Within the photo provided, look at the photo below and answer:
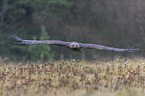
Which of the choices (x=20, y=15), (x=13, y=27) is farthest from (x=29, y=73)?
(x=20, y=15)

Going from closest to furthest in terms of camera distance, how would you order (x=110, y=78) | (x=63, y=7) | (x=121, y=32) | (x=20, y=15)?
(x=110, y=78), (x=121, y=32), (x=20, y=15), (x=63, y=7)

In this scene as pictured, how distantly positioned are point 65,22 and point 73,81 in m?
37.9

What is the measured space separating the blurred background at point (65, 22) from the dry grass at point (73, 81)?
59.0 ft

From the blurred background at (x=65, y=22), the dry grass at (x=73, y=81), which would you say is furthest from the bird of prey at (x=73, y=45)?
the blurred background at (x=65, y=22)

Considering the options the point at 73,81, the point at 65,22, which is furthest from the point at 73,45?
the point at 65,22

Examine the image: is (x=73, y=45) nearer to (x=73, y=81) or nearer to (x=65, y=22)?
(x=73, y=81)

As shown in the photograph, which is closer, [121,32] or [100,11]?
[121,32]

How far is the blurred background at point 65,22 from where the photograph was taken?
2978cm

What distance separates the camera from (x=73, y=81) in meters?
6.62

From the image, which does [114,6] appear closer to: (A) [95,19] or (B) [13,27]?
(A) [95,19]

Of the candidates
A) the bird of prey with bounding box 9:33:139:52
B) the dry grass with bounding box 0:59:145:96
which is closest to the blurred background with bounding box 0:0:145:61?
the bird of prey with bounding box 9:33:139:52

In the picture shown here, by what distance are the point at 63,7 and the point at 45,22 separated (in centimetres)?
384

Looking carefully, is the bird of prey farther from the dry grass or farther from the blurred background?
the blurred background

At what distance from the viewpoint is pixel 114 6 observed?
34125 mm
